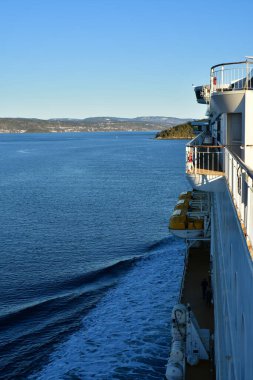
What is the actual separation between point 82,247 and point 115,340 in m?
13.8

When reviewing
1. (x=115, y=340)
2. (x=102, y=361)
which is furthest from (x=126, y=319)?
(x=102, y=361)

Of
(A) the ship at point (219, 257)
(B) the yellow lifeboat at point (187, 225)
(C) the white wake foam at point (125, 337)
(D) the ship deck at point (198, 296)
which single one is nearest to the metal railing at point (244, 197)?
(A) the ship at point (219, 257)

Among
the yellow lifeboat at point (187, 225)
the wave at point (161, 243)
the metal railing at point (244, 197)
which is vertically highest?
the metal railing at point (244, 197)

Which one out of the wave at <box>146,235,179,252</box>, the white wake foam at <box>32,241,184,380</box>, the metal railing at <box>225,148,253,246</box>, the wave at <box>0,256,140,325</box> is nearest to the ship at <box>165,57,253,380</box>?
the metal railing at <box>225,148,253,246</box>

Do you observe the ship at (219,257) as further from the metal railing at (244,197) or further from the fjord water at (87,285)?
the fjord water at (87,285)

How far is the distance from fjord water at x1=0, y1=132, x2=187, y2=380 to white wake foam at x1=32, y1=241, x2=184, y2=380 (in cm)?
4

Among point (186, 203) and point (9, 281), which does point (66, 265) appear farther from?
point (186, 203)

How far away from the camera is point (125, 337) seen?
19453mm

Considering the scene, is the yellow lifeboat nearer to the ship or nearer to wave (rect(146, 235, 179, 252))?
the ship

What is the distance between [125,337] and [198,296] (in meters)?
3.60

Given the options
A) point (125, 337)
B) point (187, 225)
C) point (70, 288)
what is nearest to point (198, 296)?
point (125, 337)

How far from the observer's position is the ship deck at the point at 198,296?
14031 millimetres

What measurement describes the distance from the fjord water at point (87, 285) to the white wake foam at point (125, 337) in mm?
42

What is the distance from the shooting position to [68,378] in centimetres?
1670
